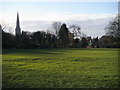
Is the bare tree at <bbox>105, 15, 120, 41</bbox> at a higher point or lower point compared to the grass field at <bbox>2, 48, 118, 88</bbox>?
higher

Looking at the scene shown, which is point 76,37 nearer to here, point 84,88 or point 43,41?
point 43,41

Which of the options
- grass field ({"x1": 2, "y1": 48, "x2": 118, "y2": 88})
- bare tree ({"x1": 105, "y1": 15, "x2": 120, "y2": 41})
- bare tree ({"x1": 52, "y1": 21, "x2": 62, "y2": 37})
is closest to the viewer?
grass field ({"x1": 2, "y1": 48, "x2": 118, "y2": 88})

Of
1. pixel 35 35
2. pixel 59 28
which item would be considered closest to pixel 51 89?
pixel 59 28

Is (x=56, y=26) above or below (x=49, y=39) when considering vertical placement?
above

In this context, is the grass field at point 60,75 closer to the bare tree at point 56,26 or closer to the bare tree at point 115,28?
the bare tree at point 115,28

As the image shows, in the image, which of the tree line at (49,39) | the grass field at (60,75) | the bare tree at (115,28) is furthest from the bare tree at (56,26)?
the grass field at (60,75)

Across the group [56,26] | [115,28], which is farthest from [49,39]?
[115,28]

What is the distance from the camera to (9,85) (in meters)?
5.57

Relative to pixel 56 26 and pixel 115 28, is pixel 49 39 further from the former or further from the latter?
pixel 115 28

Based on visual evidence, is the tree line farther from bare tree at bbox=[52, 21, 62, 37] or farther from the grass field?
the grass field

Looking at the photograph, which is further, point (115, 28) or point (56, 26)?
point (56, 26)

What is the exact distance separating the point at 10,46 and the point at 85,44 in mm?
41541

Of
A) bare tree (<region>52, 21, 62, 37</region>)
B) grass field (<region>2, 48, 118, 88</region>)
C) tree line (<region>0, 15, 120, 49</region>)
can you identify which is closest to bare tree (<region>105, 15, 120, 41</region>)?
tree line (<region>0, 15, 120, 49</region>)

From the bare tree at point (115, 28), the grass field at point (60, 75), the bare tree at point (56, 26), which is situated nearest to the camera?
the grass field at point (60, 75)
